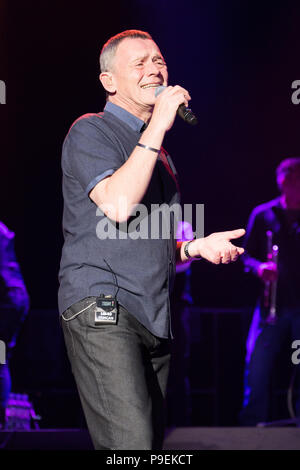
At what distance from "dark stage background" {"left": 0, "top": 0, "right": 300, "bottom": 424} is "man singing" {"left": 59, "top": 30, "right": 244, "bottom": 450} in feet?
13.1

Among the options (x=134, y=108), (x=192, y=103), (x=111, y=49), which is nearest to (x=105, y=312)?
(x=134, y=108)

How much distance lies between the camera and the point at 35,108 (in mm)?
6082

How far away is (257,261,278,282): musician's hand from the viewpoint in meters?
4.63

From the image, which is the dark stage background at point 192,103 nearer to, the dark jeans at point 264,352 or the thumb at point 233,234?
the dark jeans at point 264,352

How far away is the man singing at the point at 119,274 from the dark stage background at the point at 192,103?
399 centimetres

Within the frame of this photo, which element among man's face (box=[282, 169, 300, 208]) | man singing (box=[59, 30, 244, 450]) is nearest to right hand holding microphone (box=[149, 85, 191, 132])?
man singing (box=[59, 30, 244, 450])

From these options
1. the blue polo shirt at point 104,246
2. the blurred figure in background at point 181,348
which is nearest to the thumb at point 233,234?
the blue polo shirt at point 104,246

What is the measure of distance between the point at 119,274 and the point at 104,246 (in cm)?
9

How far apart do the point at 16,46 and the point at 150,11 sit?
122 cm

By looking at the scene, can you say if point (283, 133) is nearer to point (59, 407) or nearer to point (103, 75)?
point (59, 407)

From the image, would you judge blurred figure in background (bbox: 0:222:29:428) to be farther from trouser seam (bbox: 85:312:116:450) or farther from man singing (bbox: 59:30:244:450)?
trouser seam (bbox: 85:312:116:450)

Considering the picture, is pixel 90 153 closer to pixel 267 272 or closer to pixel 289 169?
pixel 267 272

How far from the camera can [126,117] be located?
211cm
